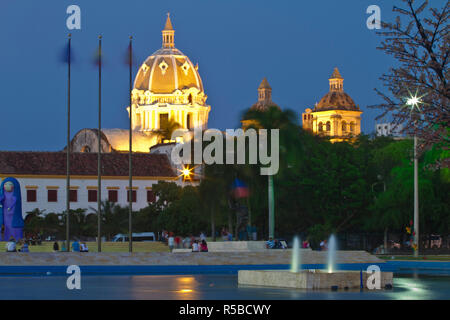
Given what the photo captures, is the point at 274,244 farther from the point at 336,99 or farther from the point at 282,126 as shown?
the point at 336,99

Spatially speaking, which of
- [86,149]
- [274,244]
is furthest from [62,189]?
[274,244]

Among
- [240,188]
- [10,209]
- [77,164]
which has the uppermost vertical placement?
[77,164]

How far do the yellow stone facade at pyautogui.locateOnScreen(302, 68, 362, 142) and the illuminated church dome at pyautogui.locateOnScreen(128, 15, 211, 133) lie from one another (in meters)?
29.9

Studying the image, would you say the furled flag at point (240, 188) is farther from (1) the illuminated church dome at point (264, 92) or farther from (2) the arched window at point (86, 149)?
(1) the illuminated church dome at point (264, 92)

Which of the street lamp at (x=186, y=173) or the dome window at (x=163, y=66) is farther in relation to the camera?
the dome window at (x=163, y=66)

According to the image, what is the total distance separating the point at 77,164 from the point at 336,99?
81.9 m

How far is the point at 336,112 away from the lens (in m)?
162

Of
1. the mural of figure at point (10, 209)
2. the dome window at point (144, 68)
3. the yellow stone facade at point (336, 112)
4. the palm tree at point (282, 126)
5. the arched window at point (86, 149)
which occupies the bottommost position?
the mural of figure at point (10, 209)

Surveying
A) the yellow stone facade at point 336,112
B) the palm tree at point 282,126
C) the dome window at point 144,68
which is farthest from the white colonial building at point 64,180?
the yellow stone facade at point 336,112

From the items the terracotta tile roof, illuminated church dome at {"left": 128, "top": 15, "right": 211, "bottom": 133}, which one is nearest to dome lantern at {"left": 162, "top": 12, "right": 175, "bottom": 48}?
illuminated church dome at {"left": 128, "top": 15, "right": 211, "bottom": 133}

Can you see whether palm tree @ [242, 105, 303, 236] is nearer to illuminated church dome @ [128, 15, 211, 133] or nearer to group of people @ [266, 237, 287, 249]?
group of people @ [266, 237, 287, 249]

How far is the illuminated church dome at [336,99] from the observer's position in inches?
6457

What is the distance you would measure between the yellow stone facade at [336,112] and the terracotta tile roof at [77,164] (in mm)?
71444

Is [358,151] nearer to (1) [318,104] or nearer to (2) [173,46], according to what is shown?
(2) [173,46]
